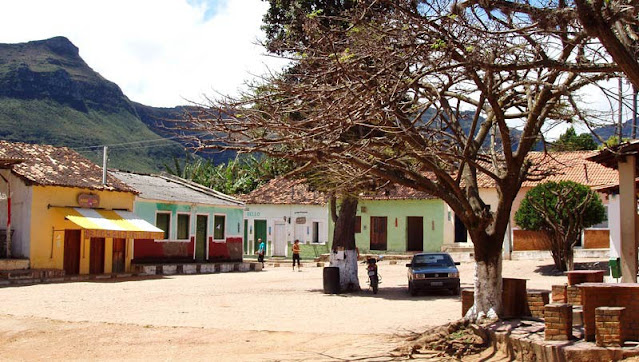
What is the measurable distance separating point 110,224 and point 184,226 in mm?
7027

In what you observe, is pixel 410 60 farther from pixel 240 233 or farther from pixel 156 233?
pixel 240 233

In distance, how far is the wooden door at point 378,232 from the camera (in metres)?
44.1

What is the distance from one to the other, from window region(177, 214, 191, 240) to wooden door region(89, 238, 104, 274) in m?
5.02

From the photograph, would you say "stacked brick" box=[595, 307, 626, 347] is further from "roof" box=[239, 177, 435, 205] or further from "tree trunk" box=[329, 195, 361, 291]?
"roof" box=[239, 177, 435, 205]

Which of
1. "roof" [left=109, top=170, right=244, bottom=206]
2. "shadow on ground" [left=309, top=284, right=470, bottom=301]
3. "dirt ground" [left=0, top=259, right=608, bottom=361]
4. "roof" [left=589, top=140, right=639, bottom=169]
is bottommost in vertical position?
"dirt ground" [left=0, top=259, right=608, bottom=361]

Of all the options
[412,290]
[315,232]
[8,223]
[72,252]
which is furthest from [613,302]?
[315,232]

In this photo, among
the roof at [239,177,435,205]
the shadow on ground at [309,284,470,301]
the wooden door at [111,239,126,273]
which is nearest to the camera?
the shadow on ground at [309,284,470,301]

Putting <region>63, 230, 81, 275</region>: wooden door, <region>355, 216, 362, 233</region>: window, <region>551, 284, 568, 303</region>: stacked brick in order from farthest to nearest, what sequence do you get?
<region>355, 216, 362, 233</region>: window, <region>63, 230, 81, 275</region>: wooden door, <region>551, 284, 568, 303</region>: stacked brick

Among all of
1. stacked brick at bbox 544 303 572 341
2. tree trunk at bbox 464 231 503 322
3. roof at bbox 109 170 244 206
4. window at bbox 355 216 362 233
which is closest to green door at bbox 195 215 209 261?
roof at bbox 109 170 244 206

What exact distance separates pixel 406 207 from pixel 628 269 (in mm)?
28692

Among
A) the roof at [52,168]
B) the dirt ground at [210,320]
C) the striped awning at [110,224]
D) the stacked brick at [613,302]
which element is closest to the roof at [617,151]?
the dirt ground at [210,320]

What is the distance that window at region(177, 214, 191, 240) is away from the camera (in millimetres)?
35562

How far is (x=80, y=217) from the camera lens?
28641 millimetres

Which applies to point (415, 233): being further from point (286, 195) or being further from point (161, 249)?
point (161, 249)
